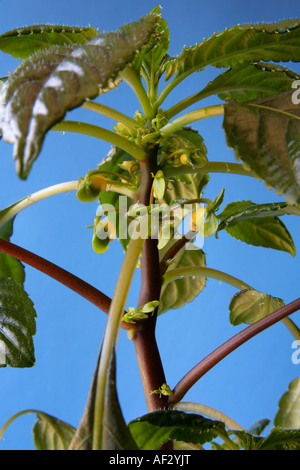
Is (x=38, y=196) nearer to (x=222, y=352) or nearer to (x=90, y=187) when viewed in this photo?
(x=90, y=187)

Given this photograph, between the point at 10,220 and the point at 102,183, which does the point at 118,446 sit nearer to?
the point at 102,183

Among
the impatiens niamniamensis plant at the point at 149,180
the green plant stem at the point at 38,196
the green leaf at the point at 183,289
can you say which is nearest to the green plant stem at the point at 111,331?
the impatiens niamniamensis plant at the point at 149,180

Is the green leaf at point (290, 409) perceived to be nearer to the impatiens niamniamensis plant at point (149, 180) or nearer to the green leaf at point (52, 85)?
the impatiens niamniamensis plant at point (149, 180)

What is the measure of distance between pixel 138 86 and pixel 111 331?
7.2 inches

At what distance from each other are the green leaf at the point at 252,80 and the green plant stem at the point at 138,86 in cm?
4

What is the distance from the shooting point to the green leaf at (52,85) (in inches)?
6.8

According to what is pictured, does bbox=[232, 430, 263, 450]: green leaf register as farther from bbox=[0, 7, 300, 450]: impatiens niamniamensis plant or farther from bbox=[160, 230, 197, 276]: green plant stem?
bbox=[160, 230, 197, 276]: green plant stem

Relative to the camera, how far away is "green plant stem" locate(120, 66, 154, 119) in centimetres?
33

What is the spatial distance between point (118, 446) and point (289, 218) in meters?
1.14

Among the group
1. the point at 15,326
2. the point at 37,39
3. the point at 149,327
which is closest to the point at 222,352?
the point at 149,327

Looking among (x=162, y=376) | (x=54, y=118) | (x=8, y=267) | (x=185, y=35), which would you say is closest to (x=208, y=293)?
(x=185, y=35)

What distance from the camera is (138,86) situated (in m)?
0.34

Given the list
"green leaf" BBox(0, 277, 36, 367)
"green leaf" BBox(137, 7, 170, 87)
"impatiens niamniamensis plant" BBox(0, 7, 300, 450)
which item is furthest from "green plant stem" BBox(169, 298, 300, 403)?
"green leaf" BBox(137, 7, 170, 87)
